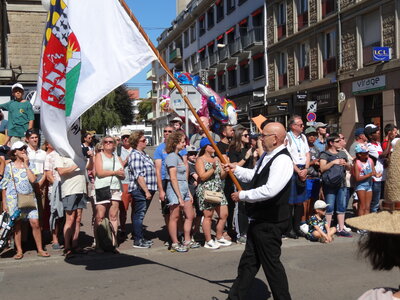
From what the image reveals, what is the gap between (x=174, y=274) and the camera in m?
6.46

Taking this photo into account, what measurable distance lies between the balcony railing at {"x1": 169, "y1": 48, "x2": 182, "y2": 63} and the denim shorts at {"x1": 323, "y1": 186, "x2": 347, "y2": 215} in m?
50.2

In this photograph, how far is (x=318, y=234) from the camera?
830 centimetres

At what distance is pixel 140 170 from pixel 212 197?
4.26 ft

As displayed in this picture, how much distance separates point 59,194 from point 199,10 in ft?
138

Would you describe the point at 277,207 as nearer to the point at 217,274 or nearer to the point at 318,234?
the point at 217,274

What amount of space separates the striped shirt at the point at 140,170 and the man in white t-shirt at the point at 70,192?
32.8 inches

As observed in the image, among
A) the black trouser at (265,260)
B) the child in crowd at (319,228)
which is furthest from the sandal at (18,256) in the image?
the child in crowd at (319,228)

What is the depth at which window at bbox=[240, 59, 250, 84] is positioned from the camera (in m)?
36.7

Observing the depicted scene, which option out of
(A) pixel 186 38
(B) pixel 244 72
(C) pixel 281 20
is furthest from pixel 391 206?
(A) pixel 186 38

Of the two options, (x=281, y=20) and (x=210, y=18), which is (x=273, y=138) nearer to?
(x=281, y=20)

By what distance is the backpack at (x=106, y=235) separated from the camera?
762 cm

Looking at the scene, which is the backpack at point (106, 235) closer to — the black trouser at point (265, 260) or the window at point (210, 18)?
the black trouser at point (265, 260)

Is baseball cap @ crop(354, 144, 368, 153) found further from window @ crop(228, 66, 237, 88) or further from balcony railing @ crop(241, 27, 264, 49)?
window @ crop(228, 66, 237, 88)

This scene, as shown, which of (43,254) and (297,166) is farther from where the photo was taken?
(297,166)
